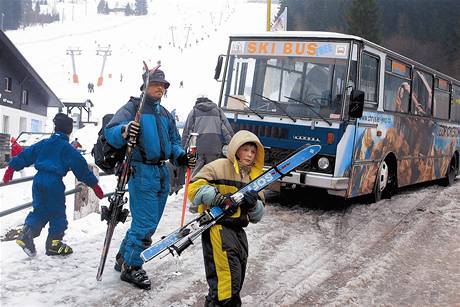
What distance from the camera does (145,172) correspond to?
16.1ft

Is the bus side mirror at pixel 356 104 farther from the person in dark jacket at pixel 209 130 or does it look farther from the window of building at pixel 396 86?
the person in dark jacket at pixel 209 130

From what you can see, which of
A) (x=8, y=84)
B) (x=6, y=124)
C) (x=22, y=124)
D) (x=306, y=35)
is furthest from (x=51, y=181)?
(x=22, y=124)

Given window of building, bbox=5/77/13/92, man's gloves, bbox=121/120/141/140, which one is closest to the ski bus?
man's gloves, bbox=121/120/141/140

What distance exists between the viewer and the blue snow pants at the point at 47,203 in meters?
5.86

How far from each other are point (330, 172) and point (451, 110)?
6.87m

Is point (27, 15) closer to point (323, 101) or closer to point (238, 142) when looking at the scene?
point (323, 101)

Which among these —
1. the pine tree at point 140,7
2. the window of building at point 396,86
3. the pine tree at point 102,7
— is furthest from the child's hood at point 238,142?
the pine tree at point 102,7

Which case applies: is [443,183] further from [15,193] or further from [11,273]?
[11,273]

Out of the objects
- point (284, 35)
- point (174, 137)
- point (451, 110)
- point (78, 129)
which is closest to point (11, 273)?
point (174, 137)

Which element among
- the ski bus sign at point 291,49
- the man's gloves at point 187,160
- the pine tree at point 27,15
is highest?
the pine tree at point 27,15

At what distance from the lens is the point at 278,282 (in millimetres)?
5477

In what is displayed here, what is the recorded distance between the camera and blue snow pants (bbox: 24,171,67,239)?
19.2 ft

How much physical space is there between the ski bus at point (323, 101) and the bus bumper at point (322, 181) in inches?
0.6

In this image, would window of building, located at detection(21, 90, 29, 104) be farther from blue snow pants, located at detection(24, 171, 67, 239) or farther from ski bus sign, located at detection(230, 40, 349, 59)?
blue snow pants, located at detection(24, 171, 67, 239)
